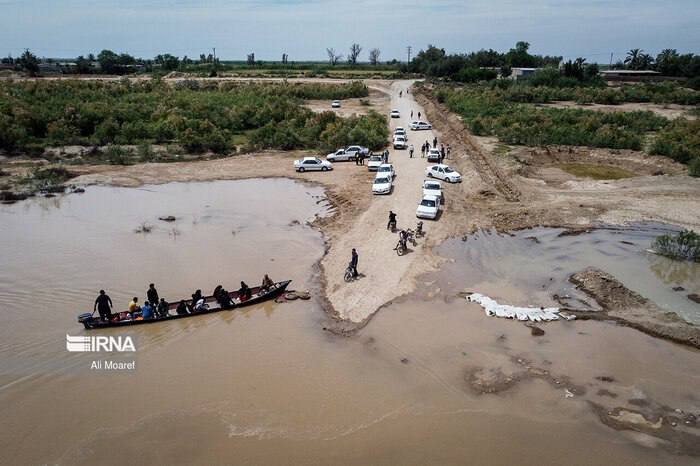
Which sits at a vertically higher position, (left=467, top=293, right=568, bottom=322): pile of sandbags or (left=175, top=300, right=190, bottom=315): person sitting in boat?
(left=175, top=300, right=190, bottom=315): person sitting in boat

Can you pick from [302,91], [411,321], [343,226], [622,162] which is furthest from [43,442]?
[302,91]

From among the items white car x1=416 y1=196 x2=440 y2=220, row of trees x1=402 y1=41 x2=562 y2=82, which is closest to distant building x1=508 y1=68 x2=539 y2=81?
row of trees x1=402 y1=41 x2=562 y2=82

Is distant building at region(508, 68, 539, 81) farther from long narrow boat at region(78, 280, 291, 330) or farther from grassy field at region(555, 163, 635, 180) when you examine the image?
long narrow boat at region(78, 280, 291, 330)

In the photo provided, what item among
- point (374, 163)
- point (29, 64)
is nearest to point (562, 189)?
point (374, 163)

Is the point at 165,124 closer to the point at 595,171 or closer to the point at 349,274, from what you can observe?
the point at 349,274

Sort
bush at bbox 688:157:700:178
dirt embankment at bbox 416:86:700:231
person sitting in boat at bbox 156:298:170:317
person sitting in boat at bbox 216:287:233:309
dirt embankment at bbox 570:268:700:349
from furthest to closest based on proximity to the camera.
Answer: bush at bbox 688:157:700:178 → dirt embankment at bbox 416:86:700:231 → person sitting in boat at bbox 216:287:233:309 → person sitting in boat at bbox 156:298:170:317 → dirt embankment at bbox 570:268:700:349

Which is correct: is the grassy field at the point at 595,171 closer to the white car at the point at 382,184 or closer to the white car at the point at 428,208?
the white car at the point at 382,184
